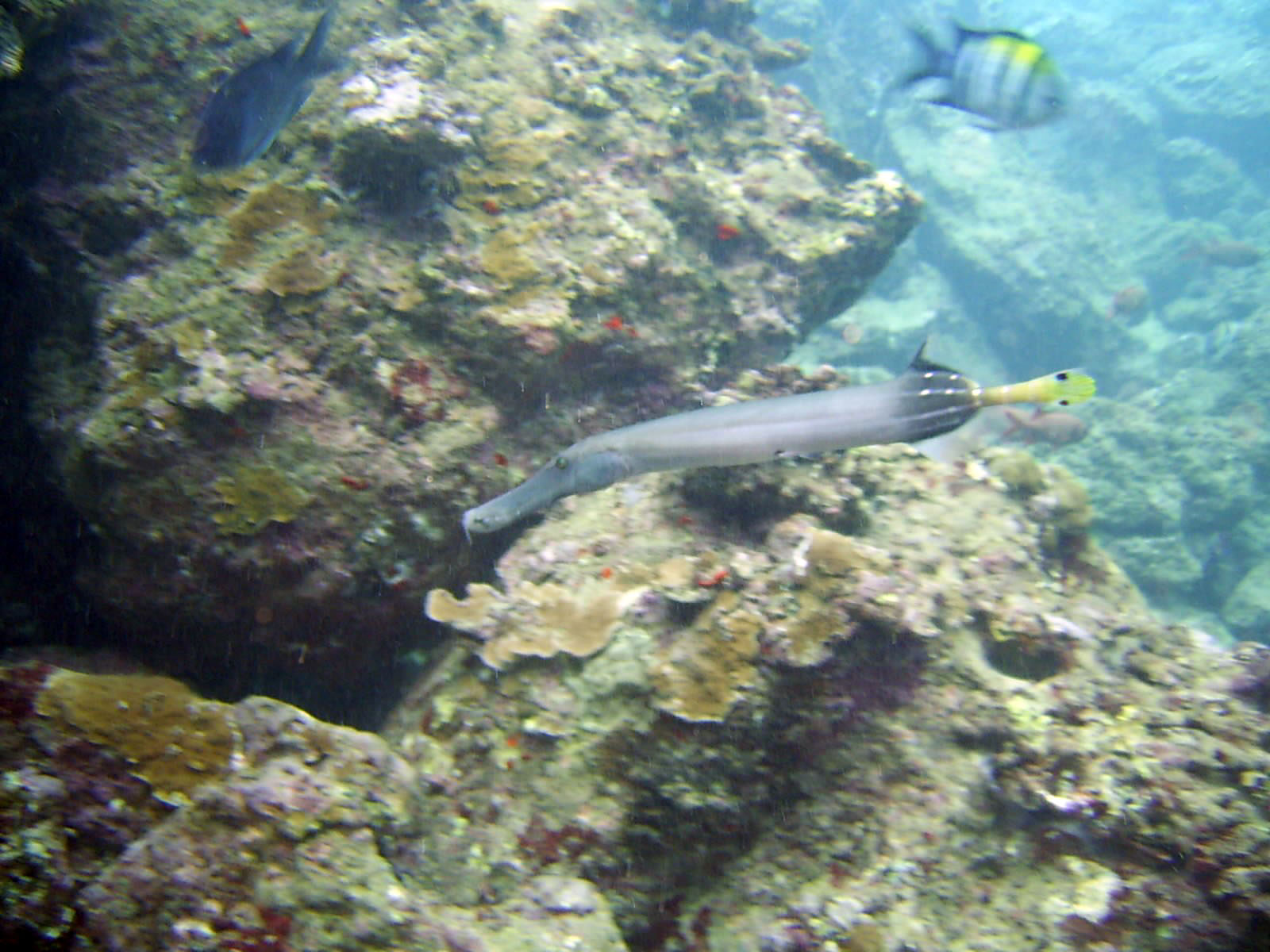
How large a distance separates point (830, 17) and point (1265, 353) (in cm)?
1657

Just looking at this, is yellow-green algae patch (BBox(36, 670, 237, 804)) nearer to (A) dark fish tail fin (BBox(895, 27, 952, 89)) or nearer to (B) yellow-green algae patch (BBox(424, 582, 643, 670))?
(B) yellow-green algae patch (BBox(424, 582, 643, 670))

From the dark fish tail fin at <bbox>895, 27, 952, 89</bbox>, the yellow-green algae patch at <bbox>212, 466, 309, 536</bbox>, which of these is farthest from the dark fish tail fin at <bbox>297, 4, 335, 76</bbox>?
the dark fish tail fin at <bbox>895, 27, 952, 89</bbox>

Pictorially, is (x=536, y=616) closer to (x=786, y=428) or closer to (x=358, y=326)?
(x=786, y=428)

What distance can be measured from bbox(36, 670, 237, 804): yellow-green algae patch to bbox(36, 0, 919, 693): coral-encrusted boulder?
37.3 inches

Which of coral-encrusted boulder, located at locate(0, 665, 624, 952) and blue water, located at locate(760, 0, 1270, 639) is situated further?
blue water, located at locate(760, 0, 1270, 639)

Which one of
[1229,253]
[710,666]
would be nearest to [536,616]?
[710,666]

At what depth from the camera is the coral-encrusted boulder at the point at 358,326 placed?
371 centimetres

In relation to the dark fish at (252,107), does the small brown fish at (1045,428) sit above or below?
above

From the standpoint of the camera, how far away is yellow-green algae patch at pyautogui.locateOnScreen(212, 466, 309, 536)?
364 cm

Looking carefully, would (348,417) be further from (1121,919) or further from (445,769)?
(1121,919)

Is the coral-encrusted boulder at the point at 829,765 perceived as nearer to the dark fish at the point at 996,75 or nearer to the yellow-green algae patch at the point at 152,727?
the yellow-green algae patch at the point at 152,727

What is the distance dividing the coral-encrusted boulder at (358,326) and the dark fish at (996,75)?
2243mm

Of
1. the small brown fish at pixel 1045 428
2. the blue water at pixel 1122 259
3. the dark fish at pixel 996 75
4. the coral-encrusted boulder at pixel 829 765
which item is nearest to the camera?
the coral-encrusted boulder at pixel 829 765

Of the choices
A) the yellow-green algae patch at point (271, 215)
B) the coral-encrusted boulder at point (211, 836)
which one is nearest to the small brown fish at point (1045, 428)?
the yellow-green algae patch at point (271, 215)
